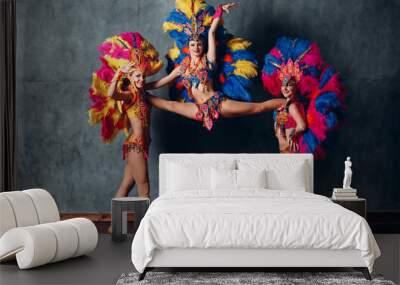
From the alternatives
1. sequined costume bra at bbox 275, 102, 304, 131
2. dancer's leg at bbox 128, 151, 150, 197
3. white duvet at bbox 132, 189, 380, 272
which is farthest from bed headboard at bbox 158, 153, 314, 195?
white duvet at bbox 132, 189, 380, 272

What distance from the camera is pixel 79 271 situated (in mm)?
4980

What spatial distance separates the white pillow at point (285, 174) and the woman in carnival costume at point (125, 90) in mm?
1193

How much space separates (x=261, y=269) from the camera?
502 cm

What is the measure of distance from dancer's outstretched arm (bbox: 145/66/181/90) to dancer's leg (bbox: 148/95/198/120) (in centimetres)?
Result: 12

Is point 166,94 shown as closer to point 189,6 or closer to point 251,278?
point 189,6

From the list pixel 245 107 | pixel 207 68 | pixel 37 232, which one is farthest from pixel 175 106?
pixel 37 232

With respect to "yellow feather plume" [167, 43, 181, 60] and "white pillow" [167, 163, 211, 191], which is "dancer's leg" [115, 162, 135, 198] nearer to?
"white pillow" [167, 163, 211, 191]

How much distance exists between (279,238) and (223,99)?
9.19 ft

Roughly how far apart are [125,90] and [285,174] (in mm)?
1954

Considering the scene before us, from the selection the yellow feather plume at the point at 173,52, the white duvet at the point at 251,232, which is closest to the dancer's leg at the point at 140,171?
the yellow feather plume at the point at 173,52

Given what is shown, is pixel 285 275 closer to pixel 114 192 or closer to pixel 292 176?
pixel 292 176

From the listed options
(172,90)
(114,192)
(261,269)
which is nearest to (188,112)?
(172,90)

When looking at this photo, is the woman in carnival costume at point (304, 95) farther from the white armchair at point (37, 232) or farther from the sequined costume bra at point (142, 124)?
the white armchair at point (37, 232)

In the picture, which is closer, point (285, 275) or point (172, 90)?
point (285, 275)
